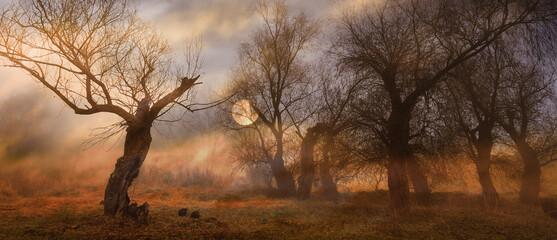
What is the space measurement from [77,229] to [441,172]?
11.3m

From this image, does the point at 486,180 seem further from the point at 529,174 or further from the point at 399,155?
the point at 399,155

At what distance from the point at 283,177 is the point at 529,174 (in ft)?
47.1

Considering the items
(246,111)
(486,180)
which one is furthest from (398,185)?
(246,111)

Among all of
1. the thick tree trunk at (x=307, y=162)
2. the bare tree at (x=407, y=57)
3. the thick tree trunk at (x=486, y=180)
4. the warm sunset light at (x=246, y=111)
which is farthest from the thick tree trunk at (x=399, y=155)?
the warm sunset light at (x=246, y=111)

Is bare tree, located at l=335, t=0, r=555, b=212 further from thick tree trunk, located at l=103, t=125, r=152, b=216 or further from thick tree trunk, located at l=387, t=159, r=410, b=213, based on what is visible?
thick tree trunk, located at l=103, t=125, r=152, b=216

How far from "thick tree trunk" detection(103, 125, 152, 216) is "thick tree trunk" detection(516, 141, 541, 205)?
19.2 meters

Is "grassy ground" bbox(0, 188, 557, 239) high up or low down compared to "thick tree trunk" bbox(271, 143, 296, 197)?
down

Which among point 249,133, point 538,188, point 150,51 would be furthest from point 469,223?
point 249,133

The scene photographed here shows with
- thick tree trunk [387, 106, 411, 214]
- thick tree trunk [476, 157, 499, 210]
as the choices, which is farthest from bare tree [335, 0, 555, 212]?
thick tree trunk [476, 157, 499, 210]

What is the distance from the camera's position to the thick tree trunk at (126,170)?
9.27 meters

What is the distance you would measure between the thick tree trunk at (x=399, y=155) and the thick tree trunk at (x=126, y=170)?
8586mm

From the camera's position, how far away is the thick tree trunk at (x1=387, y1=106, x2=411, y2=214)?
37.4 feet

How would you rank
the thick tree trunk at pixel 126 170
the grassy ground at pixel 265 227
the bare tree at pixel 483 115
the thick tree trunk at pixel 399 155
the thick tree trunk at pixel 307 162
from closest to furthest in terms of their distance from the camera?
1. the grassy ground at pixel 265 227
2. the thick tree trunk at pixel 126 170
3. the thick tree trunk at pixel 399 155
4. the bare tree at pixel 483 115
5. the thick tree trunk at pixel 307 162

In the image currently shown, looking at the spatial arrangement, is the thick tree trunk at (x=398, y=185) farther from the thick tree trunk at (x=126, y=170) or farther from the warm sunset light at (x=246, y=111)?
the warm sunset light at (x=246, y=111)
